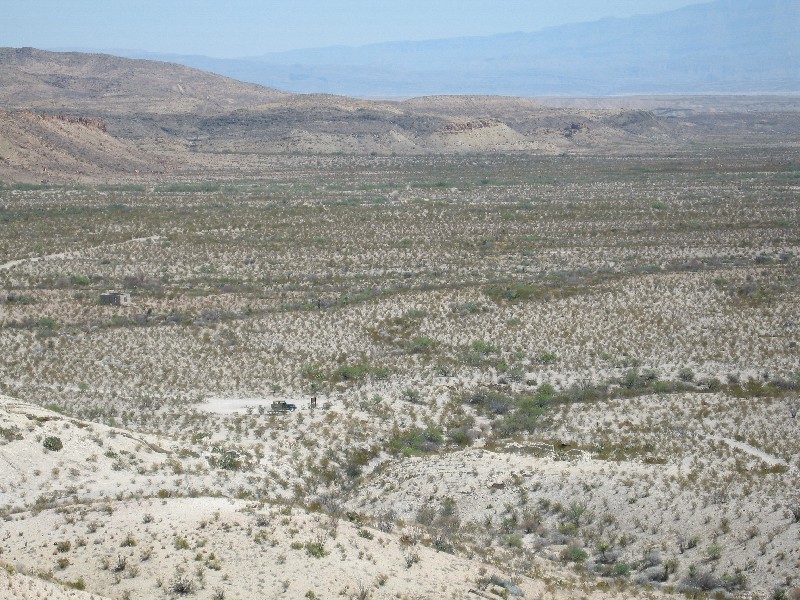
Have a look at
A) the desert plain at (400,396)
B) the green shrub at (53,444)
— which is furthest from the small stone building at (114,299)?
the green shrub at (53,444)

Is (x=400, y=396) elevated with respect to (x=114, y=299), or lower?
lower

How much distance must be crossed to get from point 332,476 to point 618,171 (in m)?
72.4

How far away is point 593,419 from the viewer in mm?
20812

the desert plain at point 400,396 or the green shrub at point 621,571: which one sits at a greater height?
the desert plain at point 400,396

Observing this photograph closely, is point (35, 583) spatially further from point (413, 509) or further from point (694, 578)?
point (694, 578)

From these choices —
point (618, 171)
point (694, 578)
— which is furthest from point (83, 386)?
point (618, 171)

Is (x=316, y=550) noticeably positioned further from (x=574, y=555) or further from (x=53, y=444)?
(x=53, y=444)

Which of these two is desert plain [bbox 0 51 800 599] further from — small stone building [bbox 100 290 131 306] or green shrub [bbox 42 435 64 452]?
small stone building [bbox 100 290 131 306]

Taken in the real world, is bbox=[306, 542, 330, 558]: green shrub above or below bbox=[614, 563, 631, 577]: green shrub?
above

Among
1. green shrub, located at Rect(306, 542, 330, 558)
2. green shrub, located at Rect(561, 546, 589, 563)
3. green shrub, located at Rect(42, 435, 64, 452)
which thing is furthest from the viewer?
green shrub, located at Rect(42, 435, 64, 452)

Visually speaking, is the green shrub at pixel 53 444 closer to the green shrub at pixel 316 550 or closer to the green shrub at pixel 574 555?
the green shrub at pixel 316 550

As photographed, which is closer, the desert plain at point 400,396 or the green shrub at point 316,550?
the green shrub at point 316,550

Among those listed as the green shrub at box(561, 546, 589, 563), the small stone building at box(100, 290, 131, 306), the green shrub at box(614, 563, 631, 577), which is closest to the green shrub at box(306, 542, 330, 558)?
the green shrub at box(561, 546, 589, 563)

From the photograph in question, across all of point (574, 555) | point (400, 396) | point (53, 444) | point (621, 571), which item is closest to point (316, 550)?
point (574, 555)
